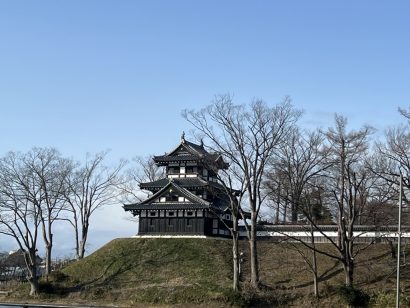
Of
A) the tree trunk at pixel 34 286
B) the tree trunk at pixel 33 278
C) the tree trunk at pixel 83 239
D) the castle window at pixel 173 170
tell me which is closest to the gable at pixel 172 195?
the castle window at pixel 173 170

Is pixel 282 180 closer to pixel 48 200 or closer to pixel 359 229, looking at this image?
pixel 359 229

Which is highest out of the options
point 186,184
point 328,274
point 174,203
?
point 186,184

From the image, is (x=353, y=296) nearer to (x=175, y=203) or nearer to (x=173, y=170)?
(x=175, y=203)

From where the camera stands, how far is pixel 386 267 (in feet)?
151

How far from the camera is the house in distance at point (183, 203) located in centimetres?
5906

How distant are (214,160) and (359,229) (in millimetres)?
15936

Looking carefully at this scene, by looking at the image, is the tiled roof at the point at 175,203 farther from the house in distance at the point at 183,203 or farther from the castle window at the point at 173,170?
the castle window at the point at 173,170

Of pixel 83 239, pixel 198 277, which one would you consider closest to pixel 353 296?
pixel 198 277

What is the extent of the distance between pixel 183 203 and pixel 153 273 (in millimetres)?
10863

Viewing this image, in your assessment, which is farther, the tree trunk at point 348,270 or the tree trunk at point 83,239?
the tree trunk at point 83,239

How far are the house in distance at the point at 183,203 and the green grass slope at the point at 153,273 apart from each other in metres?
2.48

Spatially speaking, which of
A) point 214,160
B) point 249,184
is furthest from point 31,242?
point 249,184

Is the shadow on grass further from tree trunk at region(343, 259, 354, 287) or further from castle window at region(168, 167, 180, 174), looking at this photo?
castle window at region(168, 167, 180, 174)

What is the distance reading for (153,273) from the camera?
5056cm
